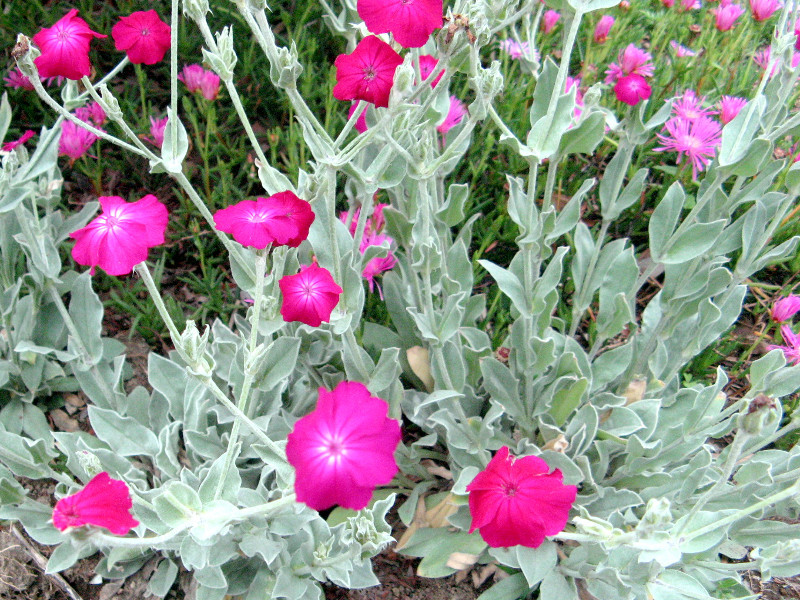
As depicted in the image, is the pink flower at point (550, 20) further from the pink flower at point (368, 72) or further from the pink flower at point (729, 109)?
the pink flower at point (368, 72)

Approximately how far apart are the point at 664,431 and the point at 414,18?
110 cm

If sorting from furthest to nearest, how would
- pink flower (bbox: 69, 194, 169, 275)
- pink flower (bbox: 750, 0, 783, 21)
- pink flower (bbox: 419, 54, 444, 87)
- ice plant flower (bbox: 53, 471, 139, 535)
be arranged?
pink flower (bbox: 750, 0, 783, 21), pink flower (bbox: 419, 54, 444, 87), pink flower (bbox: 69, 194, 169, 275), ice plant flower (bbox: 53, 471, 139, 535)

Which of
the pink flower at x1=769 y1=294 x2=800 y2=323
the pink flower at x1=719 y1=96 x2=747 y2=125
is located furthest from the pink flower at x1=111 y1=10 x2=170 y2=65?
the pink flower at x1=769 y1=294 x2=800 y2=323

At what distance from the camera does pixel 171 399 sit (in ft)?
5.05

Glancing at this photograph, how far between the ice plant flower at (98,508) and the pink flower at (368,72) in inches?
27.1

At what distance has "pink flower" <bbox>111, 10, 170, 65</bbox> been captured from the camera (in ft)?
4.08

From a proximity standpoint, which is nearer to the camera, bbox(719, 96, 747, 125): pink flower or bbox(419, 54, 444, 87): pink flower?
bbox(419, 54, 444, 87): pink flower

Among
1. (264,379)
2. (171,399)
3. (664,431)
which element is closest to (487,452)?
(664,431)

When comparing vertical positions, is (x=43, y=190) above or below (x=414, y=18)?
below

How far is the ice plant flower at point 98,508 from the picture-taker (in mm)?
869

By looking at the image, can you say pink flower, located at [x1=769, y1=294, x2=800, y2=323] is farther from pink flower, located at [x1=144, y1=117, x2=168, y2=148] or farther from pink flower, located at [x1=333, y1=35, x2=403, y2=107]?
pink flower, located at [x1=144, y1=117, x2=168, y2=148]

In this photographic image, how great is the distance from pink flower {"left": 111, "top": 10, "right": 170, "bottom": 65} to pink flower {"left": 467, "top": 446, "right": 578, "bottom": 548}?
1.00m

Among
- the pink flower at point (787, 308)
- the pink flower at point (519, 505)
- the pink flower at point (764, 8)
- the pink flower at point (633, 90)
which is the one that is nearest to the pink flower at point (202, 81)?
the pink flower at point (633, 90)

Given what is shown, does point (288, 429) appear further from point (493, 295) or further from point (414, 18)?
point (414, 18)
